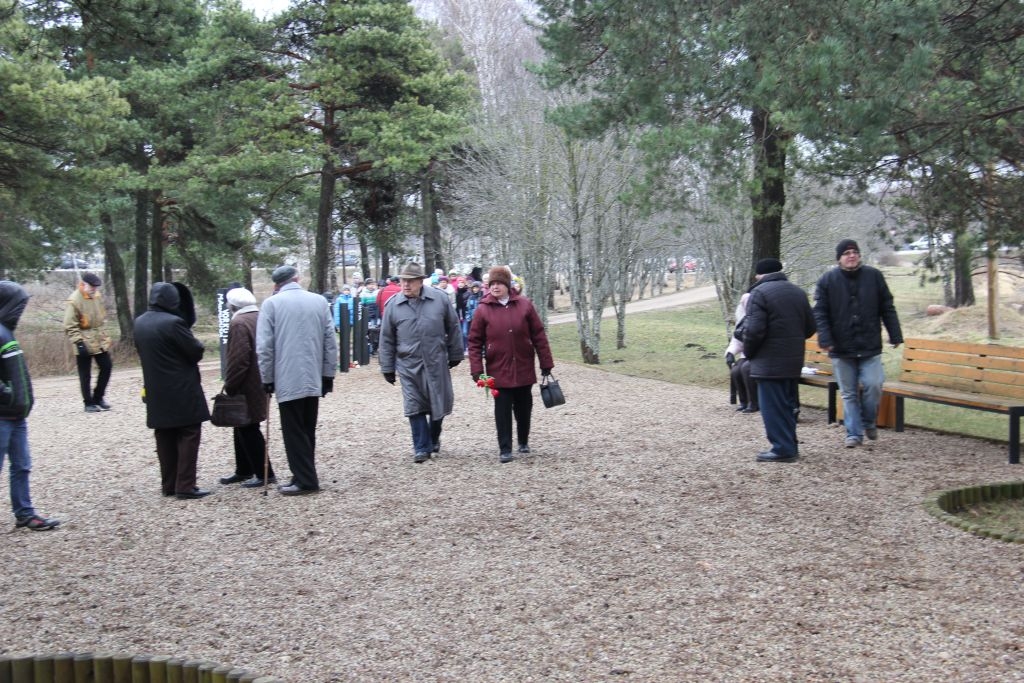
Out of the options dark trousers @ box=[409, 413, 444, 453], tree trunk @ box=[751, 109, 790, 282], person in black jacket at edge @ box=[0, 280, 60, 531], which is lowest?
dark trousers @ box=[409, 413, 444, 453]

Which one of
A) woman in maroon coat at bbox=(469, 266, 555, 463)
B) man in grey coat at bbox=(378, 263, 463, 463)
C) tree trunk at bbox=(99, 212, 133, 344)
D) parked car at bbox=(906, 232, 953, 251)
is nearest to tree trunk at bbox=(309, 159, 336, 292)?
tree trunk at bbox=(99, 212, 133, 344)

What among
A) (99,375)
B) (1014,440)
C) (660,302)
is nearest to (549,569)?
(1014,440)

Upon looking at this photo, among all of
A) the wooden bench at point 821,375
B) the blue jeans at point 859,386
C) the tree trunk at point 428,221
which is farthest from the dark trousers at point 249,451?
the tree trunk at point 428,221

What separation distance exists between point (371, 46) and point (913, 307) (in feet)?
76.0

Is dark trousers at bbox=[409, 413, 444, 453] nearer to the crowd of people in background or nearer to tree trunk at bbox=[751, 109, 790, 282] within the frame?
the crowd of people in background

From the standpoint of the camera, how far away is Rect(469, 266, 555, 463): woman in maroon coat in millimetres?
9258

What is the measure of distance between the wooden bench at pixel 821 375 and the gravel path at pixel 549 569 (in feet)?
4.27

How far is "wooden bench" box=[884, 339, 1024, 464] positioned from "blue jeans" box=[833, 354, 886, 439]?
0.56 meters

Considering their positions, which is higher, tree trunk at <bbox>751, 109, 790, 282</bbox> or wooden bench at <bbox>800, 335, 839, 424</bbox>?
tree trunk at <bbox>751, 109, 790, 282</bbox>

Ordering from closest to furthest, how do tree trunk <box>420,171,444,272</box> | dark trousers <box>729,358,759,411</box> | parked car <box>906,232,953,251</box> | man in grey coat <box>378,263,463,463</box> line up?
1. man in grey coat <box>378,263,463,463</box>
2. parked car <box>906,232,953,251</box>
3. dark trousers <box>729,358,759,411</box>
4. tree trunk <box>420,171,444,272</box>

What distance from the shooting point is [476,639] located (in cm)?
506

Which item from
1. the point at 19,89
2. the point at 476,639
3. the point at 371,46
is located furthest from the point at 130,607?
the point at 371,46

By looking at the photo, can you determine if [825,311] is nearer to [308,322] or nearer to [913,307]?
[308,322]

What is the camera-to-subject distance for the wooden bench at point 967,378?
920 cm
